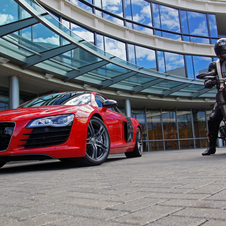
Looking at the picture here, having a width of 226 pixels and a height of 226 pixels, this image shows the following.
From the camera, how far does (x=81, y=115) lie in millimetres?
3945

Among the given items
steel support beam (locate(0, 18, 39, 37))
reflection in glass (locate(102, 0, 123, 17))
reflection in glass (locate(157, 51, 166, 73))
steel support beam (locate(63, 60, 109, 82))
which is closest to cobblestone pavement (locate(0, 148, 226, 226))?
steel support beam (locate(0, 18, 39, 37))

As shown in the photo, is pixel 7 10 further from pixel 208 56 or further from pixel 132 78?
pixel 208 56

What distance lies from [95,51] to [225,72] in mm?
6023

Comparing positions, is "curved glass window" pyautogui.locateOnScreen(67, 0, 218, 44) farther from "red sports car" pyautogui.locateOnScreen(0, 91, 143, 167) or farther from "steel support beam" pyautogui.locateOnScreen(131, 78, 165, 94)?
"red sports car" pyautogui.locateOnScreen(0, 91, 143, 167)

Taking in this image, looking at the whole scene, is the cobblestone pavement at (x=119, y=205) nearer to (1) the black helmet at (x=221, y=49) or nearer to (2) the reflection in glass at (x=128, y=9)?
(1) the black helmet at (x=221, y=49)

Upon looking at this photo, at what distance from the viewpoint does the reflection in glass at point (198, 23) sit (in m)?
21.8

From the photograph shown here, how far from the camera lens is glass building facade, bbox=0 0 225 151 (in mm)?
11484

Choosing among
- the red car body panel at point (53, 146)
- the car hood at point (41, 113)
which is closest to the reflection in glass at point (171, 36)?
the red car body panel at point (53, 146)

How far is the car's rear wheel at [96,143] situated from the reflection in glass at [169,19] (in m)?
17.8

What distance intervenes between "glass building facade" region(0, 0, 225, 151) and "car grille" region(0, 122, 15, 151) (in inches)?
240

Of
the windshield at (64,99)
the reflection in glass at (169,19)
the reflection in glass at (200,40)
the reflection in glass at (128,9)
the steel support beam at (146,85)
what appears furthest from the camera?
the reflection in glass at (200,40)

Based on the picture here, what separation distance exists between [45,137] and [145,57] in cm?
1622

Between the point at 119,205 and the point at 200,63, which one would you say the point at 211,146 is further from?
the point at 200,63

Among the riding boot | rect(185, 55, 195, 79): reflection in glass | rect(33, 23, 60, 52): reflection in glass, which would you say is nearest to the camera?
the riding boot
